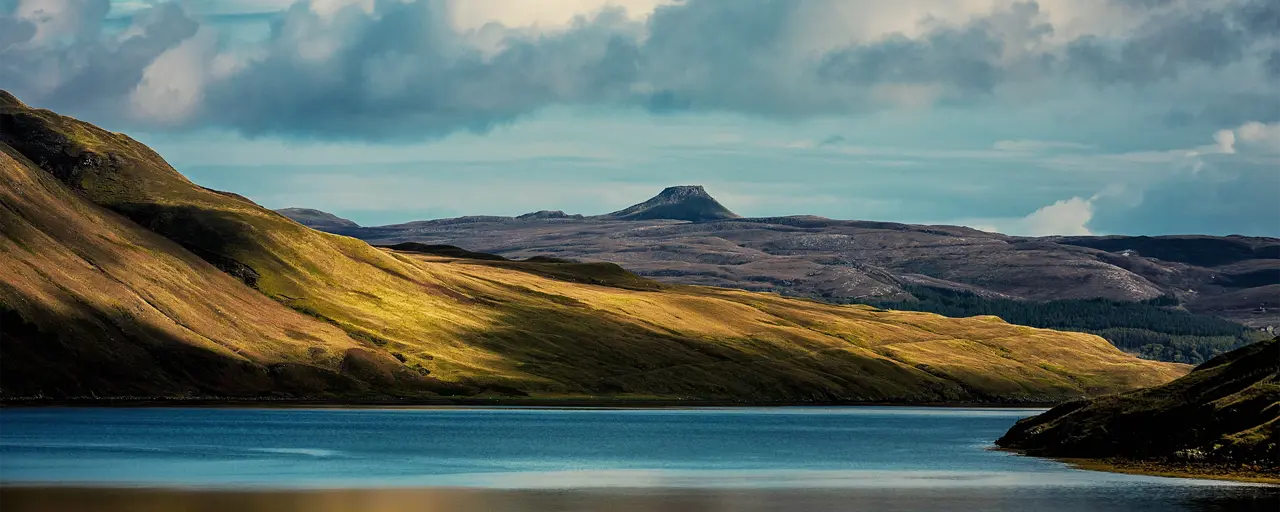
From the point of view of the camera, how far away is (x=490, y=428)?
177m

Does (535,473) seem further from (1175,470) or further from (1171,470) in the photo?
(1175,470)

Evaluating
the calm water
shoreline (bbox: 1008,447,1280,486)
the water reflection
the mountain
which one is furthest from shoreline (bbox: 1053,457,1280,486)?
the water reflection

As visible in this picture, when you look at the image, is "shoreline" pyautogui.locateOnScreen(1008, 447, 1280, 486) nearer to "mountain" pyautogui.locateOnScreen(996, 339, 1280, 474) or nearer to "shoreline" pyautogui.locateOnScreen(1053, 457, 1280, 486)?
"shoreline" pyautogui.locateOnScreen(1053, 457, 1280, 486)

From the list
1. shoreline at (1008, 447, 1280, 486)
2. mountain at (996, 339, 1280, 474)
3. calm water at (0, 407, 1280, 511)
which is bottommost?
calm water at (0, 407, 1280, 511)

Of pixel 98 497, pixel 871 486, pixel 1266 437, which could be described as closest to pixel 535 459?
pixel 871 486

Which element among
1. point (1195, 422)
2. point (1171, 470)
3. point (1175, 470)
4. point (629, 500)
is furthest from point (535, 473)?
point (1195, 422)

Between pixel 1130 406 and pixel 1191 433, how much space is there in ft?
38.2

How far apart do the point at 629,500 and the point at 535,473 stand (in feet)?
75.9

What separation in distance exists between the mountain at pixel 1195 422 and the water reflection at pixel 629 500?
49.3ft

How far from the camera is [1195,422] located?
3991 inches

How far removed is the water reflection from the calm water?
152 millimetres

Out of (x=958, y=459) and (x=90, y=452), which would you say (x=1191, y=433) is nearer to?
(x=958, y=459)

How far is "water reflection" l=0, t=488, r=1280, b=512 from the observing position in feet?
233

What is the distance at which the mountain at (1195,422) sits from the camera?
9394 cm
